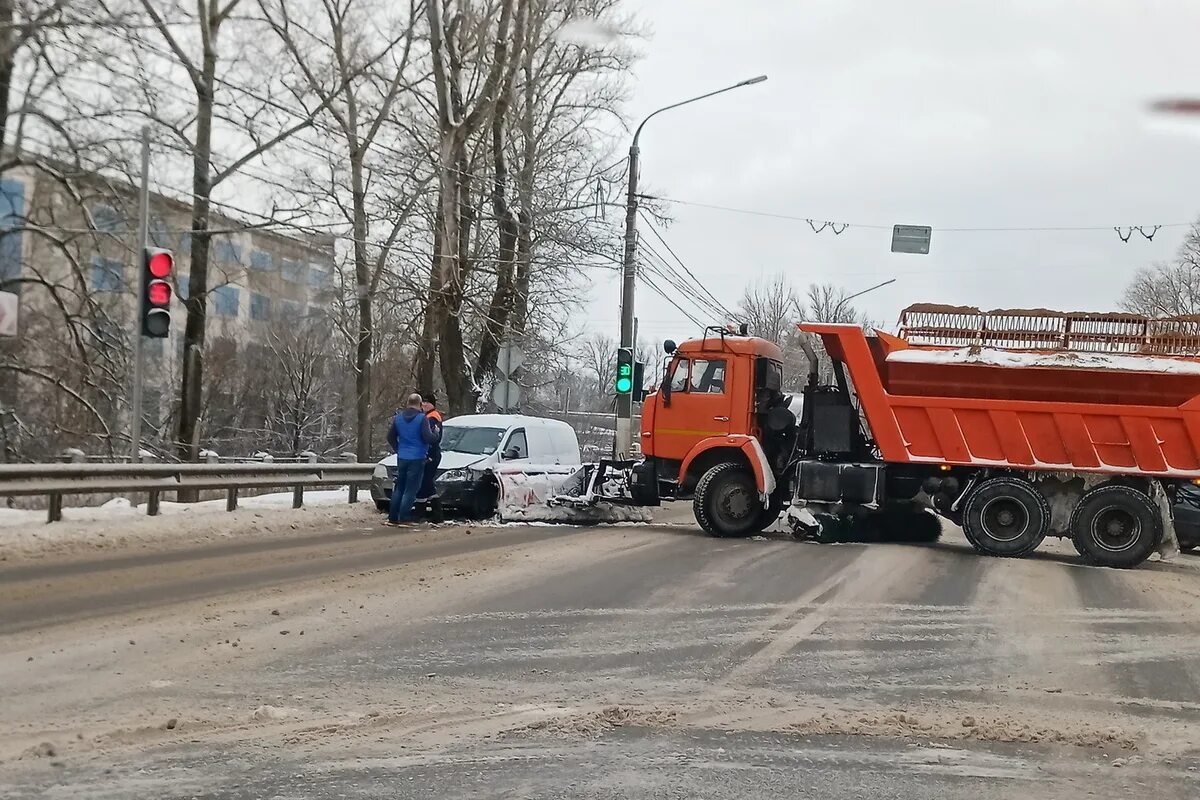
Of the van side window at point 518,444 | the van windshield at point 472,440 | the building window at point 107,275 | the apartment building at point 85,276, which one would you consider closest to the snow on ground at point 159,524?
the van windshield at point 472,440

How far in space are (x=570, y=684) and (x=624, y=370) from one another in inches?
757

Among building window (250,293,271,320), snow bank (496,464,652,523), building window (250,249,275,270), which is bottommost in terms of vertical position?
snow bank (496,464,652,523)

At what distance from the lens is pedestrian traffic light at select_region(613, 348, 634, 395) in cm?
2577

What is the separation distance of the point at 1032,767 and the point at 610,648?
3.03m

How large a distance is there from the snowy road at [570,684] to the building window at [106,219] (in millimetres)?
9397

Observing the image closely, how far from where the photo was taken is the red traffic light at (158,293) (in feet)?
49.9

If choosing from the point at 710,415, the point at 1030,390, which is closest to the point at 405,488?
the point at 710,415

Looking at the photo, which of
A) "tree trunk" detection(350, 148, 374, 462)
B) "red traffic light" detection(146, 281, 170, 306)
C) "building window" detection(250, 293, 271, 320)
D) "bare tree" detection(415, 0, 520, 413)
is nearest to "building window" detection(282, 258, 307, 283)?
"tree trunk" detection(350, 148, 374, 462)

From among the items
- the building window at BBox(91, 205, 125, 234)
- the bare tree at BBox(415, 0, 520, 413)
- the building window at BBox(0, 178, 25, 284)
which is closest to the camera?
the building window at BBox(0, 178, 25, 284)

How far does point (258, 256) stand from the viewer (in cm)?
2542

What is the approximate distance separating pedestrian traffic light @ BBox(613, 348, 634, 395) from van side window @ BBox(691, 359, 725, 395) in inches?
313

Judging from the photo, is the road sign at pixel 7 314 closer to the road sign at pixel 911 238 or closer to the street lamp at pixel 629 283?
the street lamp at pixel 629 283

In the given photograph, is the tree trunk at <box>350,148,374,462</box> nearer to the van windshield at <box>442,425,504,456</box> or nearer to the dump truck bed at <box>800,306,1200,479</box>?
the van windshield at <box>442,425,504,456</box>

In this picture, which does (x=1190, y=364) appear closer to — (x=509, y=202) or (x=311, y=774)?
(x=311, y=774)
